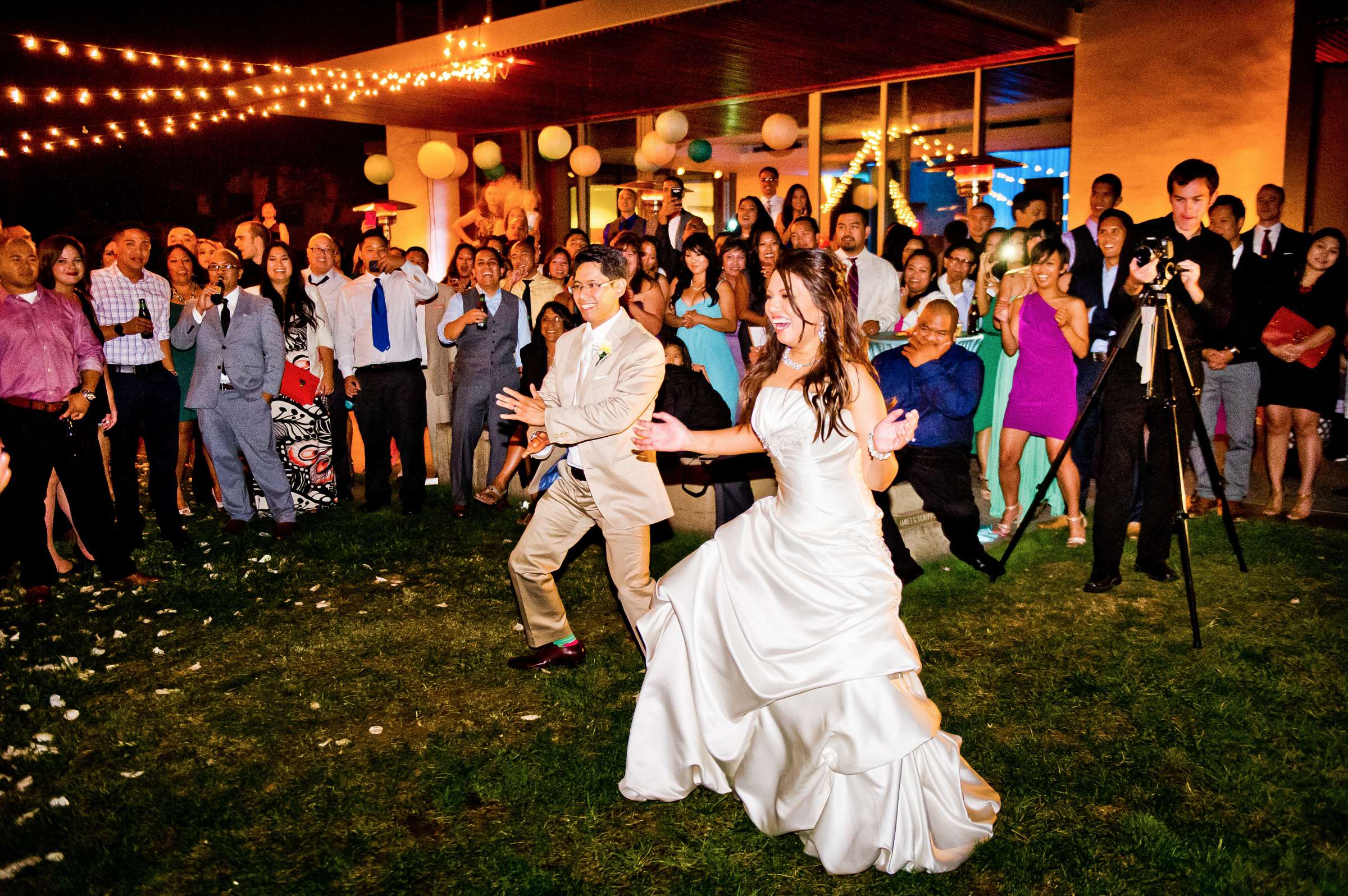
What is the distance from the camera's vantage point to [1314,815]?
347cm

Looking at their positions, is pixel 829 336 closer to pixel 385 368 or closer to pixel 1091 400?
A: pixel 1091 400

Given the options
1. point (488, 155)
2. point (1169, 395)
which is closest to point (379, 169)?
point (488, 155)

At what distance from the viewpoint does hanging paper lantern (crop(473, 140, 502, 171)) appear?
49.2ft

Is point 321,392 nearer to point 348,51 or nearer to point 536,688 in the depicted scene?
point 536,688

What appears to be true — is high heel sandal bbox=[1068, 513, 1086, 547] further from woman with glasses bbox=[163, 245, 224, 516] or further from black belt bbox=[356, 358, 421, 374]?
woman with glasses bbox=[163, 245, 224, 516]

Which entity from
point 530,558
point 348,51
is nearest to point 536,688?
point 530,558

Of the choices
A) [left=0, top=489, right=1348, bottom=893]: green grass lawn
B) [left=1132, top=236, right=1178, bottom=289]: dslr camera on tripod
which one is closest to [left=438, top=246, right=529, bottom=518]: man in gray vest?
[left=0, top=489, right=1348, bottom=893]: green grass lawn

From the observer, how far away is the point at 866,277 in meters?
7.97

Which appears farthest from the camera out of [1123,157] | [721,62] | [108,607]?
[721,62]

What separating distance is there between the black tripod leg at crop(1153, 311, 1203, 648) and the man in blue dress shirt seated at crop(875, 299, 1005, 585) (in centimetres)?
111

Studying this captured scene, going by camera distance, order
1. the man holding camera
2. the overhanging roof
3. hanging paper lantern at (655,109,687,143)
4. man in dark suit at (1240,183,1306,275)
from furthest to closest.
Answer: hanging paper lantern at (655,109,687,143), the overhanging roof, man in dark suit at (1240,183,1306,275), the man holding camera

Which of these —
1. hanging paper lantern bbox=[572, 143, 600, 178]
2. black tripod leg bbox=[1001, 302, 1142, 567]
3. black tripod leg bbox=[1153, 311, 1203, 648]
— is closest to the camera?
black tripod leg bbox=[1153, 311, 1203, 648]

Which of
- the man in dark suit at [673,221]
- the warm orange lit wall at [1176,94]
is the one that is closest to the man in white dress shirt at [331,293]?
the man in dark suit at [673,221]

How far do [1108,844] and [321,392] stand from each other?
21.3ft
